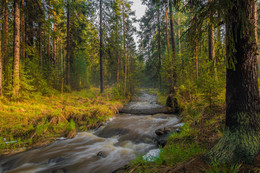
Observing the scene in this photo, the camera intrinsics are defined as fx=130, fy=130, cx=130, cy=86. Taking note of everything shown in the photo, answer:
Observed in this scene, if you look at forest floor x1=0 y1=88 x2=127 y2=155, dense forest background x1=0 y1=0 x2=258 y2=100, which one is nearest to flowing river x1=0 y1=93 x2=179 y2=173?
forest floor x1=0 y1=88 x2=127 y2=155

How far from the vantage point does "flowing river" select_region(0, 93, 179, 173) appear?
12.9ft

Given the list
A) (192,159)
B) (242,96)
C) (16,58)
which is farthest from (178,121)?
(16,58)

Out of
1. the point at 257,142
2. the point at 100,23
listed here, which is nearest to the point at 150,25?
the point at 100,23

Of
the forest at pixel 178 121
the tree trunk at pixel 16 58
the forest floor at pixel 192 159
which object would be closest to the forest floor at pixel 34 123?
the forest at pixel 178 121

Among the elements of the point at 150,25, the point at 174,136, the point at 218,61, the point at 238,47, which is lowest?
the point at 174,136

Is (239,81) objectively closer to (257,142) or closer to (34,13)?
(257,142)

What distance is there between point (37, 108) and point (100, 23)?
41.6ft

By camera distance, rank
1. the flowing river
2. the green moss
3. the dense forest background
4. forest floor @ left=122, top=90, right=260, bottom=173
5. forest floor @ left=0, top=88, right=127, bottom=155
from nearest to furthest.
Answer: forest floor @ left=122, top=90, right=260, bottom=173 < the green moss < the dense forest background < the flowing river < forest floor @ left=0, top=88, right=127, bottom=155

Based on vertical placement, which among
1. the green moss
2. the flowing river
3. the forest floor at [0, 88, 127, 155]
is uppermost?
the green moss

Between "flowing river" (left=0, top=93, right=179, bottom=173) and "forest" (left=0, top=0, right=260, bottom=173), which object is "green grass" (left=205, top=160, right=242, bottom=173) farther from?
"flowing river" (left=0, top=93, right=179, bottom=173)

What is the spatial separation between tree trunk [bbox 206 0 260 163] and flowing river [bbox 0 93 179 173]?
89.2 inches

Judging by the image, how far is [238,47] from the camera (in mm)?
2445

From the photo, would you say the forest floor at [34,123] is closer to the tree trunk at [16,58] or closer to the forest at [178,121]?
the forest at [178,121]

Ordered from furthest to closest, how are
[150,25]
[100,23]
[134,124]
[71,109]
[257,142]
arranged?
[150,25] < [100,23] < [71,109] < [134,124] < [257,142]
